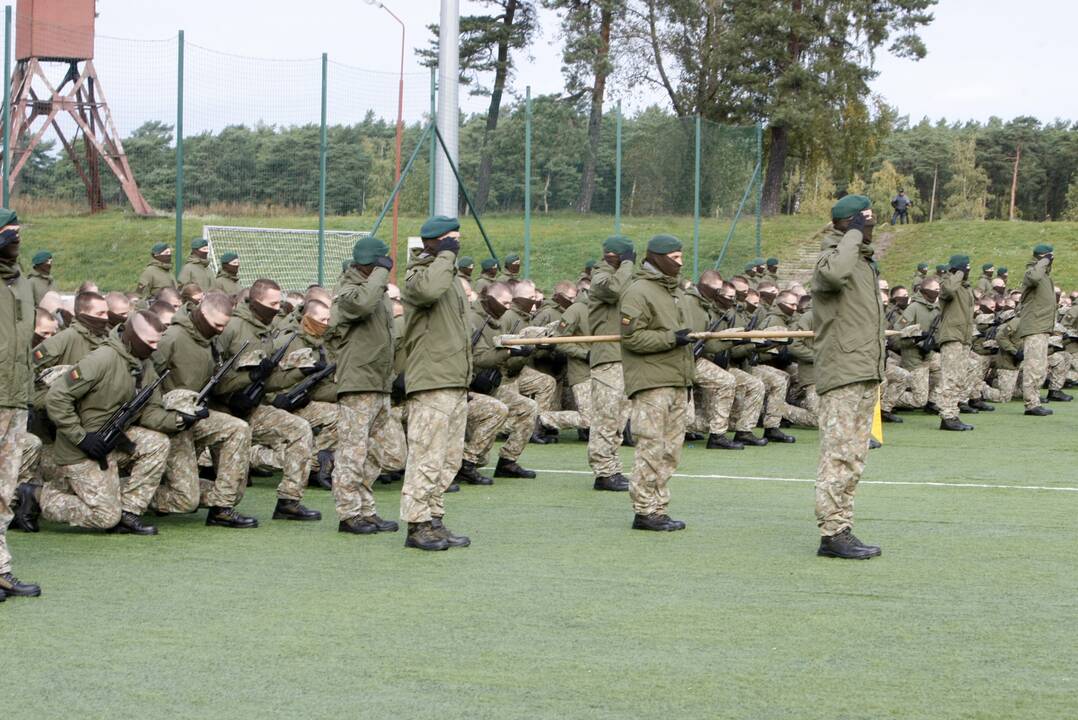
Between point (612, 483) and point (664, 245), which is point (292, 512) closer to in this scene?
point (612, 483)

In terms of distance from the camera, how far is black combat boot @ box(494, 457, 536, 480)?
12242 millimetres

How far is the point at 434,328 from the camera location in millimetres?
8625

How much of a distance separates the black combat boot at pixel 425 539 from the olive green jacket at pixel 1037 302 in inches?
474

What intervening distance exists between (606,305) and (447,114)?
30.7 feet

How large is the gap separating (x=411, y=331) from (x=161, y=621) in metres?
2.83

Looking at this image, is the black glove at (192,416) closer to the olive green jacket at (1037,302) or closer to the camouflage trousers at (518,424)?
the camouflage trousers at (518,424)

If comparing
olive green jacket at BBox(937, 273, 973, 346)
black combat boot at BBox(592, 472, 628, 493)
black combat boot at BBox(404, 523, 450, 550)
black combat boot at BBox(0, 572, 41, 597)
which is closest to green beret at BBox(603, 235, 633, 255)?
black combat boot at BBox(592, 472, 628, 493)

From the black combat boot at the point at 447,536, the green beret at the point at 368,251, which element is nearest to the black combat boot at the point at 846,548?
the black combat boot at the point at 447,536

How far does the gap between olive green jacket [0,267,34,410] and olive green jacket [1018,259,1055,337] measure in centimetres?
1439

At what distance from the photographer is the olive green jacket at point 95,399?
874 cm

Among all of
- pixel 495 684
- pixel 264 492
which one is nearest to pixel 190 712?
pixel 495 684

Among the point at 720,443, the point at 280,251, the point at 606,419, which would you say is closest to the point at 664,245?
the point at 606,419

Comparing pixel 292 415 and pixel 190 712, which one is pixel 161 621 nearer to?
pixel 190 712

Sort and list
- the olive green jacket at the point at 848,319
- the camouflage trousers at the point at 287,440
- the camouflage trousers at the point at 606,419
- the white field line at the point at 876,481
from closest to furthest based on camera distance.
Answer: the olive green jacket at the point at 848,319, the camouflage trousers at the point at 287,440, the white field line at the point at 876,481, the camouflage trousers at the point at 606,419
